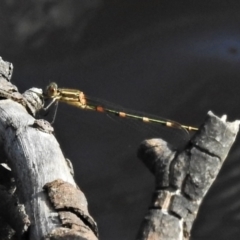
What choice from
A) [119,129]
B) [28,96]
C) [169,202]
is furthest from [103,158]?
[169,202]

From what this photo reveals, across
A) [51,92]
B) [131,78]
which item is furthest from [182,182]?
[131,78]

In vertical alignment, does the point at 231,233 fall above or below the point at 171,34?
below

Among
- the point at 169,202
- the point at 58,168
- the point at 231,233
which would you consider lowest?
the point at 169,202

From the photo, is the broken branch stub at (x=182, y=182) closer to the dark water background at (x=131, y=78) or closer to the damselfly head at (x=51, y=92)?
the damselfly head at (x=51, y=92)

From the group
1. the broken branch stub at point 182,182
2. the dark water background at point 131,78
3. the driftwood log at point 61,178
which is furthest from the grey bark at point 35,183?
the dark water background at point 131,78

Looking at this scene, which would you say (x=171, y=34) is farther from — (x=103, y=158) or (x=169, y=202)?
(x=169, y=202)

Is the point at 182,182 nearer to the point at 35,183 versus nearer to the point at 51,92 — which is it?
the point at 35,183
